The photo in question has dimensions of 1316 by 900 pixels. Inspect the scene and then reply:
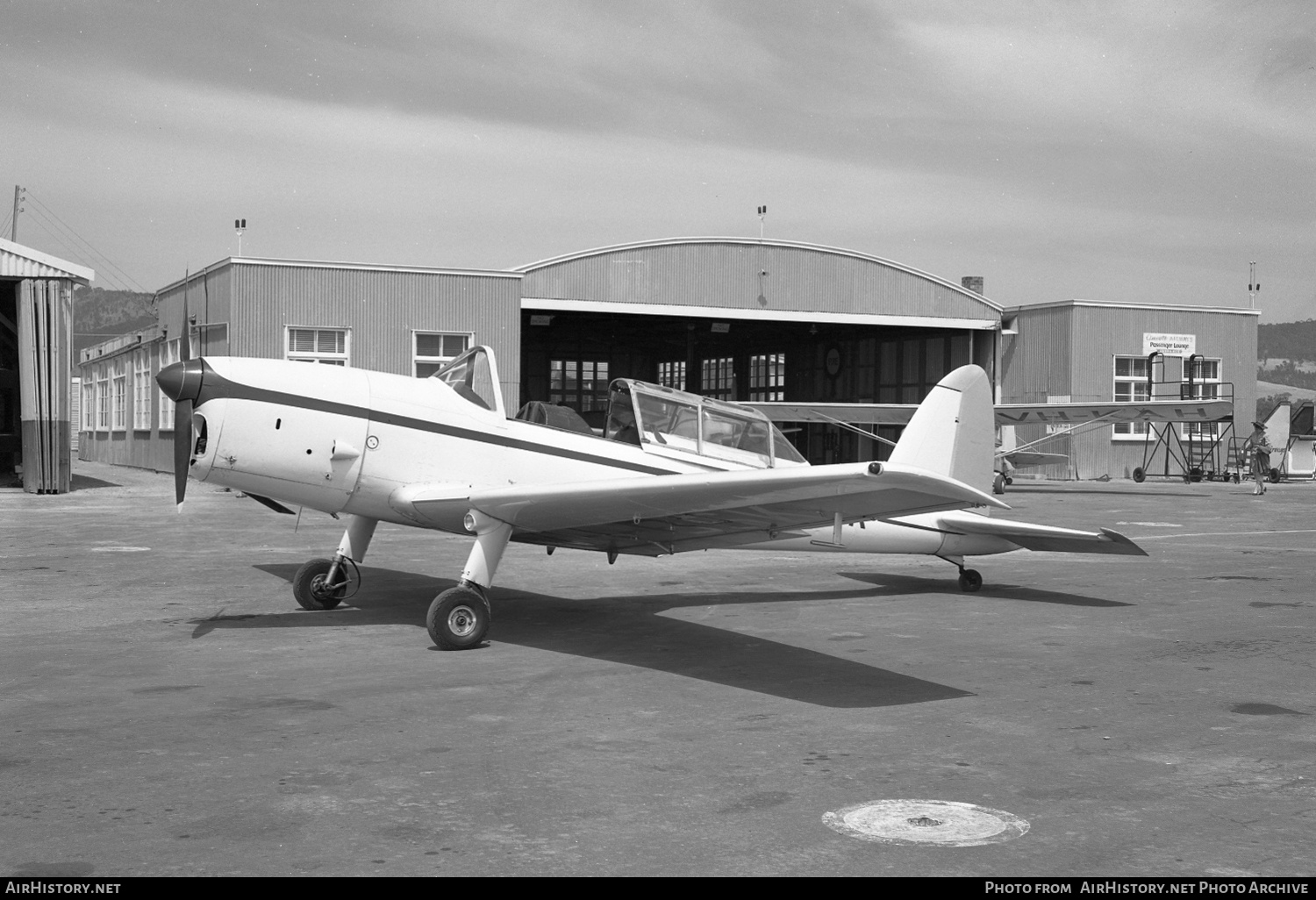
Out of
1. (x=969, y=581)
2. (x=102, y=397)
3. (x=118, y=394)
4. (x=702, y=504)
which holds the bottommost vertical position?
(x=969, y=581)

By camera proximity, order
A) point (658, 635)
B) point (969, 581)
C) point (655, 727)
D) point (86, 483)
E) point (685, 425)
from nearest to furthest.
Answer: point (655, 727) → point (658, 635) → point (685, 425) → point (969, 581) → point (86, 483)

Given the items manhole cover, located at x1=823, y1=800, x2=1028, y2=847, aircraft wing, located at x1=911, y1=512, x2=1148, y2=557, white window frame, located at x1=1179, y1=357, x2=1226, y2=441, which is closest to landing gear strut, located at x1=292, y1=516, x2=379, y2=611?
aircraft wing, located at x1=911, y1=512, x2=1148, y2=557

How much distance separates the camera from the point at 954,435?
1120 cm

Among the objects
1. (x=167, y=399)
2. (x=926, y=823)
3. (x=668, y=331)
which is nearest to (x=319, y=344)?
(x=167, y=399)

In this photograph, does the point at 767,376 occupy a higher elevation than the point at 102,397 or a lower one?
higher

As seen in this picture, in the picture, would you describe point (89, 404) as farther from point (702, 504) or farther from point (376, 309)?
point (702, 504)

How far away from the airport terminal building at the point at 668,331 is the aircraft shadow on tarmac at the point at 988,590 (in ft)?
42.5

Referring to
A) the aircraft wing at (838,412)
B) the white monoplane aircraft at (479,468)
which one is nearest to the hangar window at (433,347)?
the aircraft wing at (838,412)

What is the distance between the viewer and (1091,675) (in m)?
7.48

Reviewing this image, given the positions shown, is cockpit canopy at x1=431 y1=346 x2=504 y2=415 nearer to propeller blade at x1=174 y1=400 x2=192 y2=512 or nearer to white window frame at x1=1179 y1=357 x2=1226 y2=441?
propeller blade at x1=174 y1=400 x2=192 y2=512

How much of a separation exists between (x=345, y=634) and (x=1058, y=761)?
5519 mm

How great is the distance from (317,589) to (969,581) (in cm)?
637

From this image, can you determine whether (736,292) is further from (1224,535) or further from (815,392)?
(1224,535)
